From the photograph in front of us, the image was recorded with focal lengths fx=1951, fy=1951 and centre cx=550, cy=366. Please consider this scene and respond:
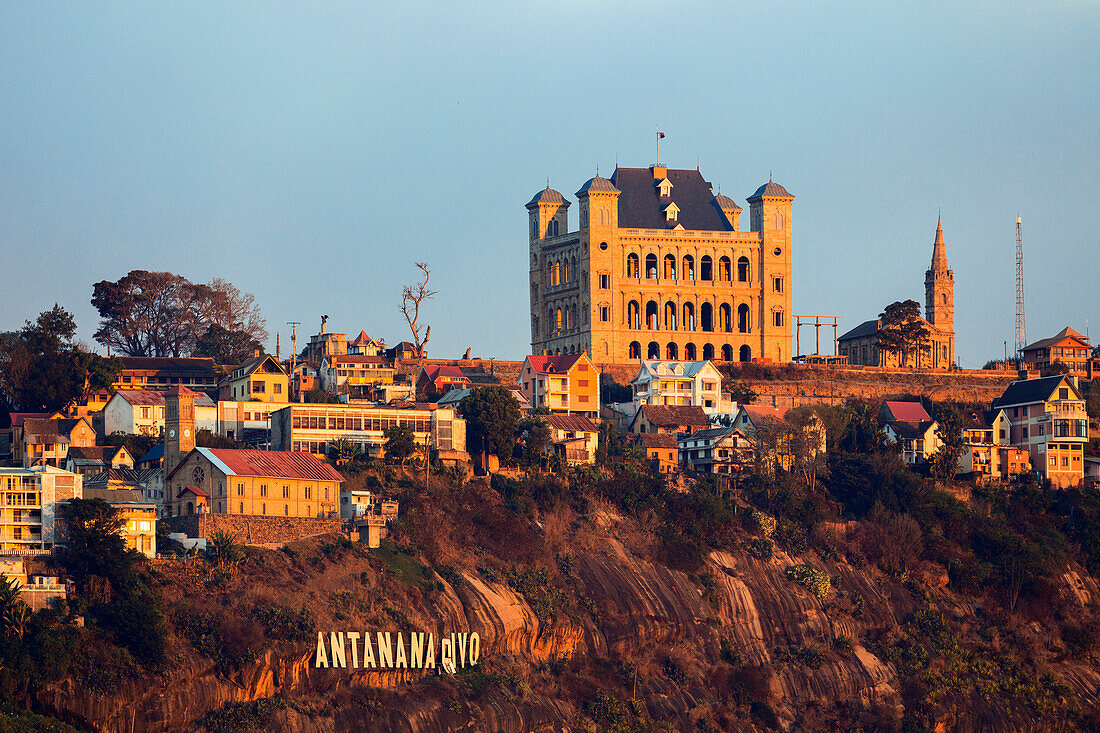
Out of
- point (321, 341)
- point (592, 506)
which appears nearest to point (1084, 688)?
point (592, 506)

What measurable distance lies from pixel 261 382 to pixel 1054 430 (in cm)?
5701

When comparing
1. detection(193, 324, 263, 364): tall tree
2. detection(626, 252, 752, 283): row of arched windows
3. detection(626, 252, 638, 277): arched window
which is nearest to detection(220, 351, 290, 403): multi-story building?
detection(193, 324, 263, 364): tall tree

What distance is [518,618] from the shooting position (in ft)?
361

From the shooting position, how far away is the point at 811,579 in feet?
404

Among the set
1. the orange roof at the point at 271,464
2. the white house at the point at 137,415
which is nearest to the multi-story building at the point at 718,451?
the orange roof at the point at 271,464

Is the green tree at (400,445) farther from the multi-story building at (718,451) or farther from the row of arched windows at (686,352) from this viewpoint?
the row of arched windows at (686,352)

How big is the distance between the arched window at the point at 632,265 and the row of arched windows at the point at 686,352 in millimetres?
6146

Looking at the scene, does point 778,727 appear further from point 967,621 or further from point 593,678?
point 967,621

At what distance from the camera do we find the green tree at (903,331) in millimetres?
167250

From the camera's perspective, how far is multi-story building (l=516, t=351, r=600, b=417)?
144500 millimetres

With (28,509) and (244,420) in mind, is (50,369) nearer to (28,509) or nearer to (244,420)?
(244,420)

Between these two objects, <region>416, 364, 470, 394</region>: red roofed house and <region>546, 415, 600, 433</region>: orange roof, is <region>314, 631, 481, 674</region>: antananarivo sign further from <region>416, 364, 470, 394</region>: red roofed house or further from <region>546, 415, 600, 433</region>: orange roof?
<region>416, 364, 470, 394</region>: red roofed house

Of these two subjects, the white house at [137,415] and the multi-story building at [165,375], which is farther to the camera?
the multi-story building at [165,375]

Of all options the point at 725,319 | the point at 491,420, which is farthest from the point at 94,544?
the point at 725,319
